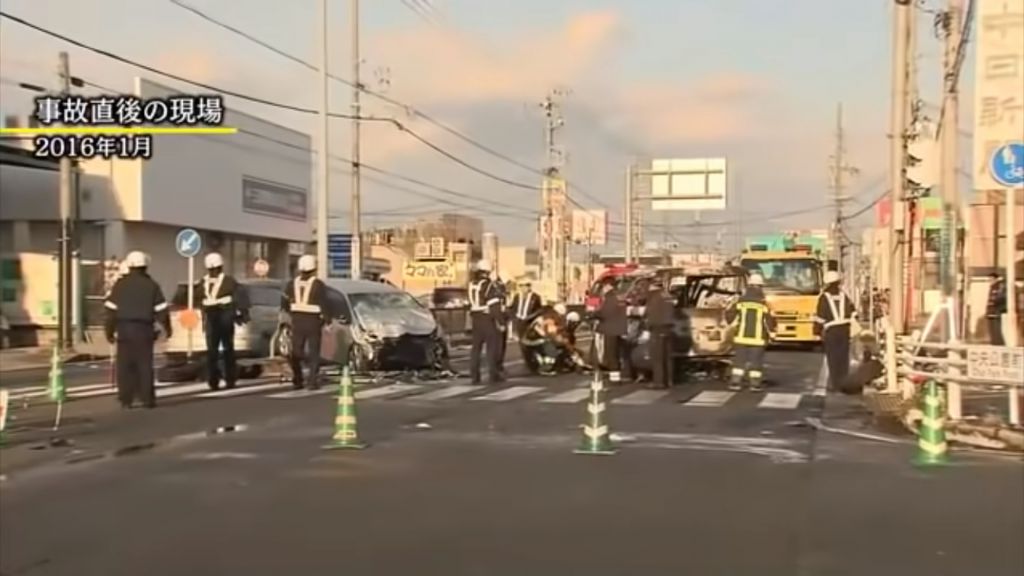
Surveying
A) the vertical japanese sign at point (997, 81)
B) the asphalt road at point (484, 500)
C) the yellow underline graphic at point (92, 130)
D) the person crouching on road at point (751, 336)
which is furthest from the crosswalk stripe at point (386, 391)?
the vertical japanese sign at point (997, 81)

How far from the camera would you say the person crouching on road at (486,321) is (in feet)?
66.4

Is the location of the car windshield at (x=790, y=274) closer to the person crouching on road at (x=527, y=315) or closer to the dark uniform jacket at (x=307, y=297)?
the person crouching on road at (x=527, y=315)

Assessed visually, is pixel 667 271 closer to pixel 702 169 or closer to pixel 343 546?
pixel 343 546

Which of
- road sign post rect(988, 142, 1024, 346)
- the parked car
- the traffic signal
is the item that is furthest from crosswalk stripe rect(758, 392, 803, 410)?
the parked car

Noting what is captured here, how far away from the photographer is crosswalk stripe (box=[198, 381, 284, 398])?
57.7 ft

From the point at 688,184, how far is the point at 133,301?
37783 mm

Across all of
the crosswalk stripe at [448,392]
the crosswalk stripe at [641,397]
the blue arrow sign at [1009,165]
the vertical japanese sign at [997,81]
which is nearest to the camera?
the blue arrow sign at [1009,165]

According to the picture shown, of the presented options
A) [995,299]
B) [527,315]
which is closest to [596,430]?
[527,315]

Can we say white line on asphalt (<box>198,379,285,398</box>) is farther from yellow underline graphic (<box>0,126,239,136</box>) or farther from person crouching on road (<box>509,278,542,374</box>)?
yellow underline graphic (<box>0,126,239,136</box>)

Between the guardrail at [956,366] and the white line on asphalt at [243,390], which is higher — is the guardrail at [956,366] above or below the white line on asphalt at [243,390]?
above

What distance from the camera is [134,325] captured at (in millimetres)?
15273

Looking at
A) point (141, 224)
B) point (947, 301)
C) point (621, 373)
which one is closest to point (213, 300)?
point (621, 373)

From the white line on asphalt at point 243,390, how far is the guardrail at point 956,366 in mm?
8966

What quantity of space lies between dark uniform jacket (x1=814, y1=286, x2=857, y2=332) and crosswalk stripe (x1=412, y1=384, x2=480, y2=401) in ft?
17.9
